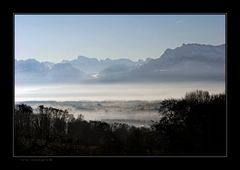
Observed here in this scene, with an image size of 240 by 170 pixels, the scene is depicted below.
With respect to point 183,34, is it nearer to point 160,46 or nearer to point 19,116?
point 160,46

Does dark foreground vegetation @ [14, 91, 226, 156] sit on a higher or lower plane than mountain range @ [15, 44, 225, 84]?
lower

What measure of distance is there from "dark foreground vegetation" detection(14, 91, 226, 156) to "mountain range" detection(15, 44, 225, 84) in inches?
4.2

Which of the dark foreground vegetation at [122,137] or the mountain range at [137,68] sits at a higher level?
the mountain range at [137,68]

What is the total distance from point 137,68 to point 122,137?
1.01 feet

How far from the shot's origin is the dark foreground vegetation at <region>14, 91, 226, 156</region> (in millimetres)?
2412

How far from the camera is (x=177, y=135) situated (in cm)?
242

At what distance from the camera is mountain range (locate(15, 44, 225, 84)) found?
7.95 ft

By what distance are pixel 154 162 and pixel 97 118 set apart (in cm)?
31

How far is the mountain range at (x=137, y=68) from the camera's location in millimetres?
2424

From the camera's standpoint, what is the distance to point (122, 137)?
2418mm

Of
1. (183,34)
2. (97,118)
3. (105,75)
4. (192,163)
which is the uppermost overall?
(183,34)

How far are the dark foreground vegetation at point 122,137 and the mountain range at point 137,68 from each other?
0.35 feet

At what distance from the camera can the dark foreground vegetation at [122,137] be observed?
2.41 metres
